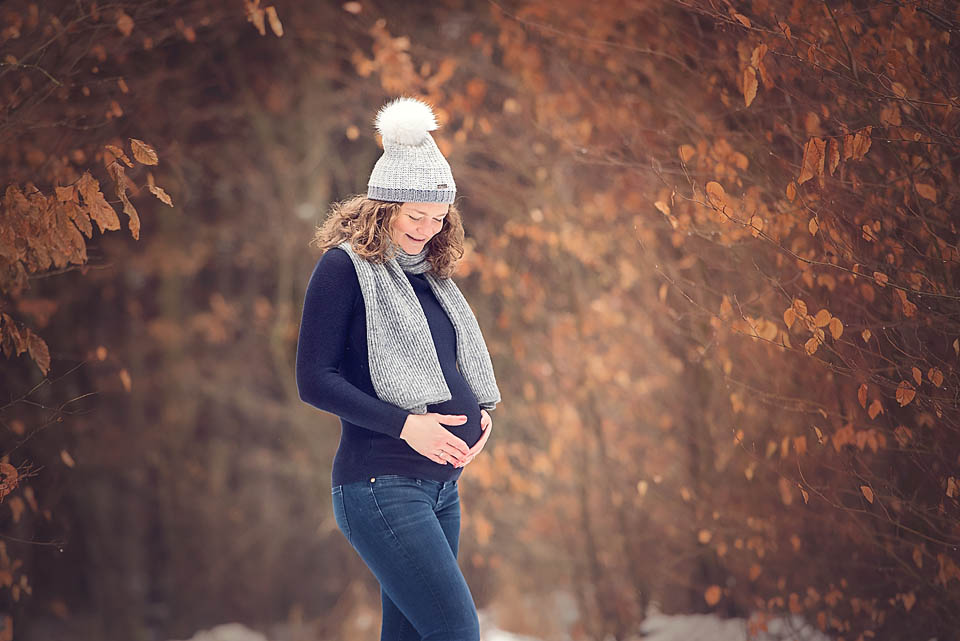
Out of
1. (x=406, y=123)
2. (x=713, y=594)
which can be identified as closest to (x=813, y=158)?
(x=406, y=123)

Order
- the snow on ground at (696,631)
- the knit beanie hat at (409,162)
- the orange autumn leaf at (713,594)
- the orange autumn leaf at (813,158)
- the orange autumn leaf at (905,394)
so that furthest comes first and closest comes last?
the orange autumn leaf at (713,594), the snow on ground at (696,631), the orange autumn leaf at (905,394), the orange autumn leaf at (813,158), the knit beanie hat at (409,162)

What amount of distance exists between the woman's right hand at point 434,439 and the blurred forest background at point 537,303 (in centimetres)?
105

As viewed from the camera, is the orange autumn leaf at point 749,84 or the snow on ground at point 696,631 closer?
the orange autumn leaf at point 749,84

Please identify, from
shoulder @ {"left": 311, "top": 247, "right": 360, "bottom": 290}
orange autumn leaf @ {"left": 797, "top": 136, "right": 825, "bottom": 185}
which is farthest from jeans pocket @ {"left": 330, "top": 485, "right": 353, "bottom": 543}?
orange autumn leaf @ {"left": 797, "top": 136, "right": 825, "bottom": 185}

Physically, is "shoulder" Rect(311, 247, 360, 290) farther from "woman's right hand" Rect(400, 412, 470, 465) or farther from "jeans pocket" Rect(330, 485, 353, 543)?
"jeans pocket" Rect(330, 485, 353, 543)

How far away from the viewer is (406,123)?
237 centimetres

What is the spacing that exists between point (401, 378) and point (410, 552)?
0.35 metres

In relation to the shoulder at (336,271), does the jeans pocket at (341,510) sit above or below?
below

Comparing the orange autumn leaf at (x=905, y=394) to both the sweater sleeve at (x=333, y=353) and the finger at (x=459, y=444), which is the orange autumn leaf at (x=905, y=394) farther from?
the sweater sleeve at (x=333, y=353)

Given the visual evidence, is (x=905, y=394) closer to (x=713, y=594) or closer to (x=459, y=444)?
(x=459, y=444)

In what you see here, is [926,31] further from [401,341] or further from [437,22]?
[437,22]

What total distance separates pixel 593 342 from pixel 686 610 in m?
1.43

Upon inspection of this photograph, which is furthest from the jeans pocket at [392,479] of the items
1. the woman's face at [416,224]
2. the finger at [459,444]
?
the woman's face at [416,224]

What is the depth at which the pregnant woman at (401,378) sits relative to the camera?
2.15 m
